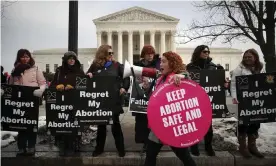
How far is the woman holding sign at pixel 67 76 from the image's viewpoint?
486cm

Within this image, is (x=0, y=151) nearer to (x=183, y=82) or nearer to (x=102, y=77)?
(x=102, y=77)

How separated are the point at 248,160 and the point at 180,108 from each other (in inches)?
81.9

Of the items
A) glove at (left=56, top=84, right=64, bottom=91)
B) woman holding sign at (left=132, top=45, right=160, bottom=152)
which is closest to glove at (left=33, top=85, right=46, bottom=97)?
glove at (left=56, top=84, right=64, bottom=91)

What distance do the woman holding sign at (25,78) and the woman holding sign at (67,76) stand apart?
29 cm

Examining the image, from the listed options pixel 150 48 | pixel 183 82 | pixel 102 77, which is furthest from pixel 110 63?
pixel 183 82

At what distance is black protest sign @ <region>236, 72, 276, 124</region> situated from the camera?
4965mm

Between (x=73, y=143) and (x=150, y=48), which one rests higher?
(x=150, y=48)

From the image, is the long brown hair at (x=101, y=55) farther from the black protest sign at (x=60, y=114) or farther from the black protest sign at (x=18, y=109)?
the black protest sign at (x=18, y=109)

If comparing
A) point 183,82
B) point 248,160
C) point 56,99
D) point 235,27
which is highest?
point 235,27

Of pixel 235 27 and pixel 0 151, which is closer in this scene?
pixel 0 151

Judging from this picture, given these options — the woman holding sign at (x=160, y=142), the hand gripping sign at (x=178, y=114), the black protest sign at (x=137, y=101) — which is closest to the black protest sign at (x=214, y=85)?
the black protest sign at (x=137, y=101)

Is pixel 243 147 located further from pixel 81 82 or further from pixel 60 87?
pixel 60 87

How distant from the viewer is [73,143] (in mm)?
5262

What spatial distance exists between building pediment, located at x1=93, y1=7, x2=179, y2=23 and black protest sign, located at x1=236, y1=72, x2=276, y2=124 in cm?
8132
